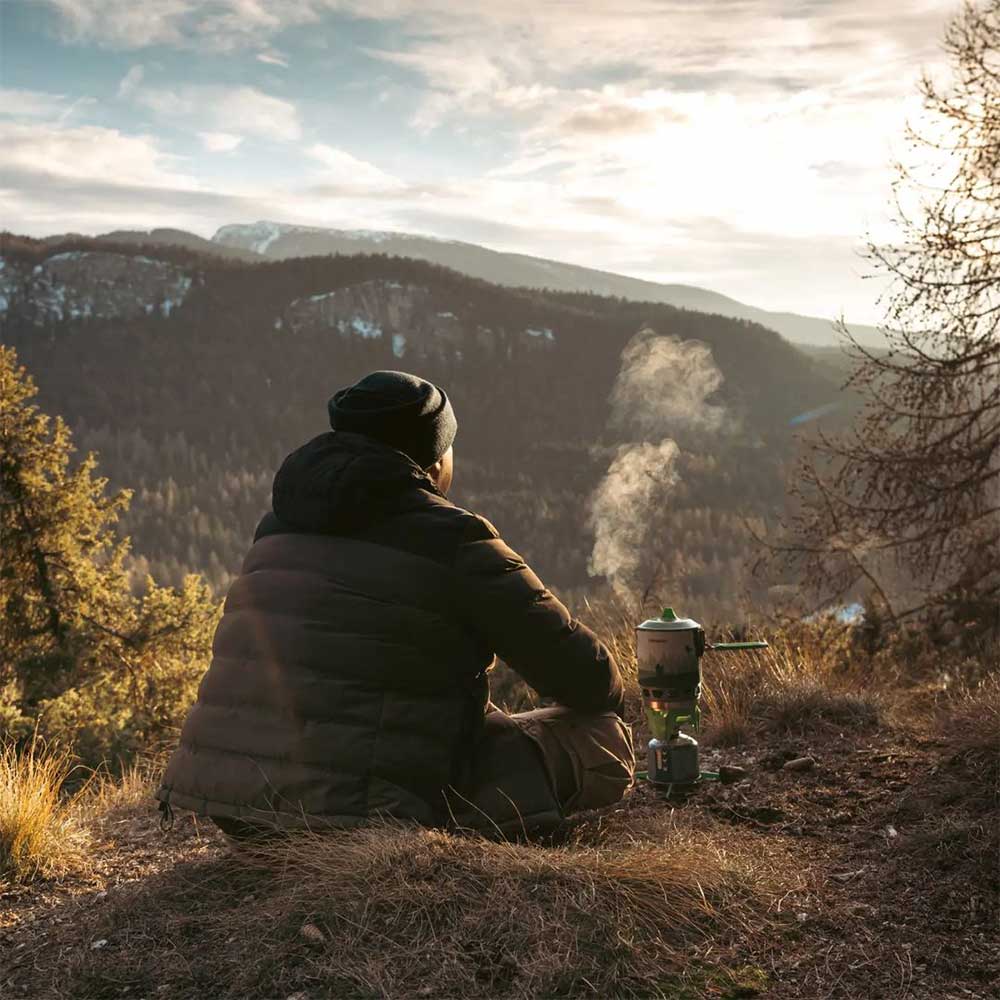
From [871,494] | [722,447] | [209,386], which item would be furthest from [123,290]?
[871,494]

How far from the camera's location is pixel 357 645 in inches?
115

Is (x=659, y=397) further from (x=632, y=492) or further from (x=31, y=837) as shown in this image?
(x=31, y=837)

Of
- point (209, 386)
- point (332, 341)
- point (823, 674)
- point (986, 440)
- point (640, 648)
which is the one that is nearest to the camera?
point (640, 648)

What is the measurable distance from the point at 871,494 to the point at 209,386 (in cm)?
8046

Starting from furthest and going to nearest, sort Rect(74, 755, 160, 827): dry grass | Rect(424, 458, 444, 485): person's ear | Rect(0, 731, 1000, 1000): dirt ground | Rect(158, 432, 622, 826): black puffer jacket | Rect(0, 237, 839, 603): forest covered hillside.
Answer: Rect(0, 237, 839, 603): forest covered hillside
Rect(74, 755, 160, 827): dry grass
Rect(424, 458, 444, 485): person's ear
Rect(158, 432, 622, 826): black puffer jacket
Rect(0, 731, 1000, 1000): dirt ground

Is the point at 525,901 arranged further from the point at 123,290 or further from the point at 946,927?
the point at 123,290

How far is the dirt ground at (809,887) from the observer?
2650 mm

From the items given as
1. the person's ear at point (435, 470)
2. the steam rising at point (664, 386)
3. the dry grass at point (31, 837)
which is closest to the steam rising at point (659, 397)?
the steam rising at point (664, 386)

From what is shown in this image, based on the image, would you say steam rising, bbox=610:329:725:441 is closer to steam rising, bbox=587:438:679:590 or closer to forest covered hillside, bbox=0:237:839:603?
forest covered hillside, bbox=0:237:839:603

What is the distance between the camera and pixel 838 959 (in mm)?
2732

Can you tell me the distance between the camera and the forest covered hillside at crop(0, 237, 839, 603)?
229 ft

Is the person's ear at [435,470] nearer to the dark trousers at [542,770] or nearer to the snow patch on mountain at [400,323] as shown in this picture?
the dark trousers at [542,770]

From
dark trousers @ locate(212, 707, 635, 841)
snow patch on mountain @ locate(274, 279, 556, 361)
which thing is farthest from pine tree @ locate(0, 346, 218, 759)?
snow patch on mountain @ locate(274, 279, 556, 361)

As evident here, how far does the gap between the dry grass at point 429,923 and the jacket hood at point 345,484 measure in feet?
2.84
